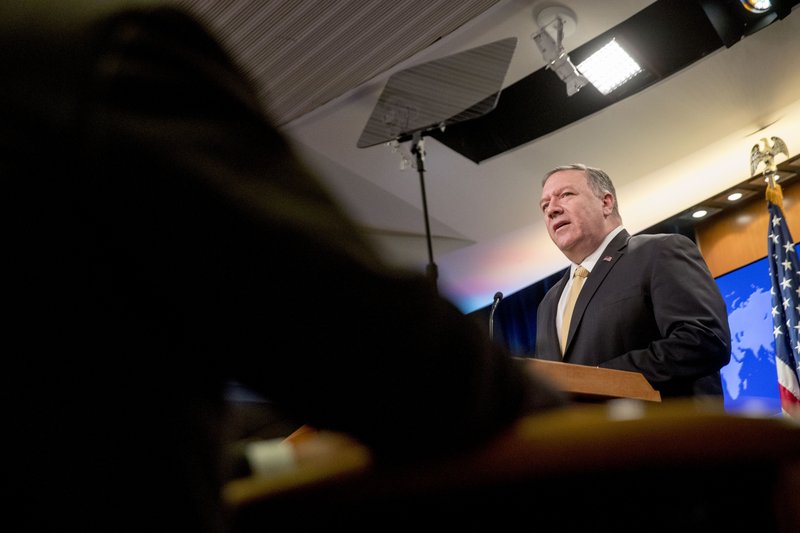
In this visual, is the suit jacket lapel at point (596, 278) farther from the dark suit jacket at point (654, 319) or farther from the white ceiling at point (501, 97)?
the white ceiling at point (501, 97)

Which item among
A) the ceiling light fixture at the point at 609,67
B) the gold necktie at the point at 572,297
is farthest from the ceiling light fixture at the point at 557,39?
the gold necktie at the point at 572,297

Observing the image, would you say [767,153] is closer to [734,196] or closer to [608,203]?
[734,196]

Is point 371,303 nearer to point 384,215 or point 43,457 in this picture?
point 43,457

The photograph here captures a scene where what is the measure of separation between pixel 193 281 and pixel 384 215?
470cm

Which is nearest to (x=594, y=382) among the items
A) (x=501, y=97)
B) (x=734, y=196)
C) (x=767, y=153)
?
(x=501, y=97)

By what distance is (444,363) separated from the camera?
48 centimetres

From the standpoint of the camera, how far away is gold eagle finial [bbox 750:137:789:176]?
175 inches

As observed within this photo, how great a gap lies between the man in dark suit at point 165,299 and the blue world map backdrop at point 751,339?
4.52 metres

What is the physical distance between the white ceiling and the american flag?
1.94ft

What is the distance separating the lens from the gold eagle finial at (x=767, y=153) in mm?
4449

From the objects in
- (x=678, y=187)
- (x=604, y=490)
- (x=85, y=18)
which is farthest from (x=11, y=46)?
(x=678, y=187)

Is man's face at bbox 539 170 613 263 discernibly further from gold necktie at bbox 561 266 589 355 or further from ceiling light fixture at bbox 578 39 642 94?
ceiling light fixture at bbox 578 39 642 94

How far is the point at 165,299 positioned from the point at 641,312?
6.00ft

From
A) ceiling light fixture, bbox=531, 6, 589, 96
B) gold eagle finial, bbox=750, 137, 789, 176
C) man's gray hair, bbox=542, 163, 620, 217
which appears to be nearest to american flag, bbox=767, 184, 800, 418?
gold eagle finial, bbox=750, 137, 789, 176
